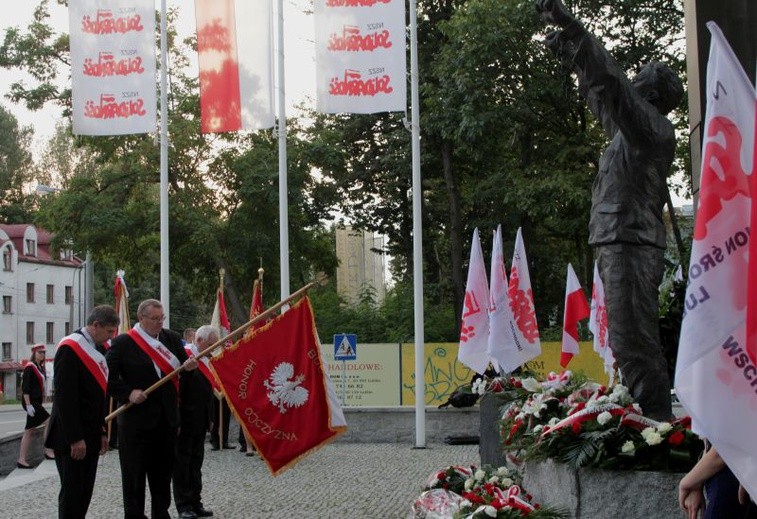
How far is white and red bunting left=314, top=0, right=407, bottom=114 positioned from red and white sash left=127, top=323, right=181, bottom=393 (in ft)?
25.5

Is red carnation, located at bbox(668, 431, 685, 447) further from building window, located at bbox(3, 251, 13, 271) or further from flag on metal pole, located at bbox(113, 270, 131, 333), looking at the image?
building window, located at bbox(3, 251, 13, 271)

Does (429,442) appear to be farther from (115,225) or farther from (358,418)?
(115,225)

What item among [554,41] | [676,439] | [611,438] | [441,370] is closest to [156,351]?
[554,41]

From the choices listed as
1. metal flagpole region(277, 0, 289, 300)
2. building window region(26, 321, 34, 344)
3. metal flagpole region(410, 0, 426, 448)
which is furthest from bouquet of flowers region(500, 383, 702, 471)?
building window region(26, 321, 34, 344)

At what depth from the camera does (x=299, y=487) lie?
13.1 meters

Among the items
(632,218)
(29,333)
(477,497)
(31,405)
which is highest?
(632,218)

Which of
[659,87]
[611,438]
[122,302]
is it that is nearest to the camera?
[611,438]

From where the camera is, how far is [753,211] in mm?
3176

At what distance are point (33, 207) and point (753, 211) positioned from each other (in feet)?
220

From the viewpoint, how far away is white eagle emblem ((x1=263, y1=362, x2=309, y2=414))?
949 cm

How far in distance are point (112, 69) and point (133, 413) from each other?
929cm

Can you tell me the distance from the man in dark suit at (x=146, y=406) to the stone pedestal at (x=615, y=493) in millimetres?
3867

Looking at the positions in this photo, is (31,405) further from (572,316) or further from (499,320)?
Answer: (572,316)

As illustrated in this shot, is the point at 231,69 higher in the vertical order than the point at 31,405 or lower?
higher
